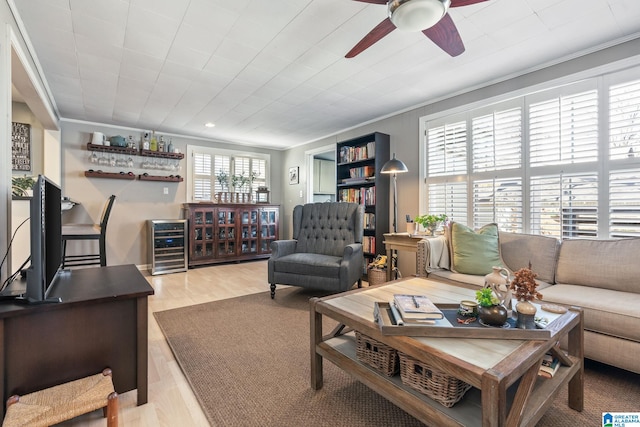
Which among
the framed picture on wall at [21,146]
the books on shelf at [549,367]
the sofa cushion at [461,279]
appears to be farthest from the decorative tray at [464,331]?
the framed picture on wall at [21,146]

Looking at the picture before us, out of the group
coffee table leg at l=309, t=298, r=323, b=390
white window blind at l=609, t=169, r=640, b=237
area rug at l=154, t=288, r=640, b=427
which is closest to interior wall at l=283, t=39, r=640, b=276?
white window blind at l=609, t=169, r=640, b=237

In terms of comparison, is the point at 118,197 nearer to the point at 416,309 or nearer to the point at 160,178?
the point at 160,178

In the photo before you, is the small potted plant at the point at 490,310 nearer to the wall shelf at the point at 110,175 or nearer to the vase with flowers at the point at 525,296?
the vase with flowers at the point at 525,296

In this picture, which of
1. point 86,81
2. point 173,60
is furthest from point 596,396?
point 86,81

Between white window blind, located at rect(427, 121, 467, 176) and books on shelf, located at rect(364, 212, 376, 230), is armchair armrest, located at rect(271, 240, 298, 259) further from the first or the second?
white window blind, located at rect(427, 121, 467, 176)

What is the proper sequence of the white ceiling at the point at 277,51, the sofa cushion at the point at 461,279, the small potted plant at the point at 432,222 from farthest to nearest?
1. the small potted plant at the point at 432,222
2. the sofa cushion at the point at 461,279
3. the white ceiling at the point at 277,51

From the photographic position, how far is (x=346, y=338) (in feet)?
5.50

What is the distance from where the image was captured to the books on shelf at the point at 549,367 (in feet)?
4.23

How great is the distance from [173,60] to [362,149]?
2.44m

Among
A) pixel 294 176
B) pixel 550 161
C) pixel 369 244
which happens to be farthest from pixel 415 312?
pixel 294 176

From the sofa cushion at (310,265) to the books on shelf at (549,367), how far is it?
176 centimetres

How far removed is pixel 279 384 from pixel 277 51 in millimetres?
2397

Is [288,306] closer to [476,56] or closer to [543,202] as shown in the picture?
[543,202]

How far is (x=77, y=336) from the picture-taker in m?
1.33
